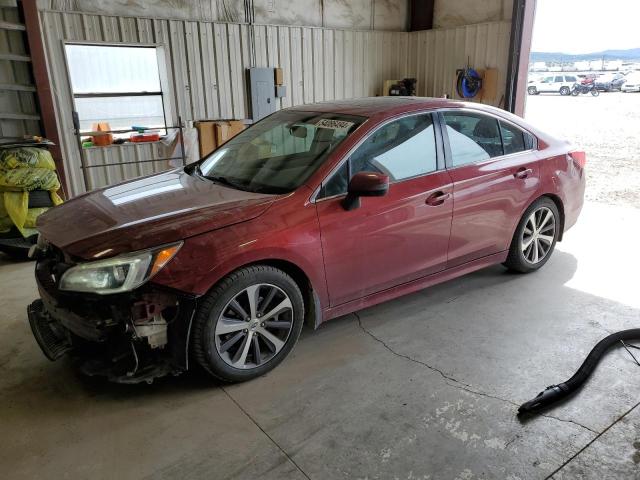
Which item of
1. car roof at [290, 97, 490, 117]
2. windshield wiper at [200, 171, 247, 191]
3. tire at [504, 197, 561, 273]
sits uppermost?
car roof at [290, 97, 490, 117]

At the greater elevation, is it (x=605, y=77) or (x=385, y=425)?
(x=605, y=77)

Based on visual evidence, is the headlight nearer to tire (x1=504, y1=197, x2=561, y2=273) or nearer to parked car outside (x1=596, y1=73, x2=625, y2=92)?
tire (x1=504, y1=197, x2=561, y2=273)

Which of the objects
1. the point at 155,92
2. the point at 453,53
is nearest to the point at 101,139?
the point at 155,92

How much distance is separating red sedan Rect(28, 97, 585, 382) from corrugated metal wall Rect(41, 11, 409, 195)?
11.9 ft

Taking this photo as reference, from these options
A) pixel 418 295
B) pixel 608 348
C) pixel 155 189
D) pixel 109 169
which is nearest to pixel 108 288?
pixel 155 189

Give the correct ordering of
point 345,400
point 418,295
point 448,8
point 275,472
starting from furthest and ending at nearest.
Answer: point 448,8 → point 418,295 → point 345,400 → point 275,472

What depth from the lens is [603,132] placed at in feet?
41.8

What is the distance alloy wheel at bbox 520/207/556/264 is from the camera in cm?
397

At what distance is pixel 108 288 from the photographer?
93.1 inches

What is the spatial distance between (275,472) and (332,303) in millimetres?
1097

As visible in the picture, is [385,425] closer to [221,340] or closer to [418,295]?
[221,340]

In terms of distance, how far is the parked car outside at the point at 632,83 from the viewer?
20702mm

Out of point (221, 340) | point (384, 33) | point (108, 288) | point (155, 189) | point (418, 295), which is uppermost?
point (384, 33)

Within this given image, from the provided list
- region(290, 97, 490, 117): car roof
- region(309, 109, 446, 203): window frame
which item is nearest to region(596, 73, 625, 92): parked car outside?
region(290, 97, 490, 117): car roof
